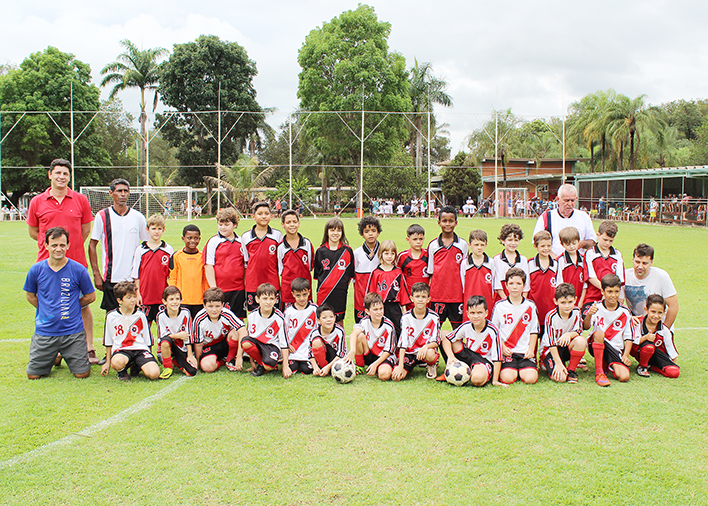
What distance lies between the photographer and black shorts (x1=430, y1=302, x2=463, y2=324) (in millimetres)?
4922

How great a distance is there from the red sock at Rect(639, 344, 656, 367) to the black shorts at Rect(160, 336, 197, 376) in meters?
3.65

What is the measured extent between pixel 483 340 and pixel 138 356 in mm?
2762

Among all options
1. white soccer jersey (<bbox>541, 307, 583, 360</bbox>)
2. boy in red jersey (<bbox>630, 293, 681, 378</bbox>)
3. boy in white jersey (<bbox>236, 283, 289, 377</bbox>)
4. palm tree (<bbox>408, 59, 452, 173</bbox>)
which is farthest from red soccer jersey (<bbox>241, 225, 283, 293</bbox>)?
palm tree (<bbox>408, 59, 452, 173</bbox>)

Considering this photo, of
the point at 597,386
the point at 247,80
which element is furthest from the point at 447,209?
the point at 247,80

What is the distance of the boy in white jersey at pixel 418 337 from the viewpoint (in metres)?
4.36

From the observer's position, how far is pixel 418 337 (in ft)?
14.7

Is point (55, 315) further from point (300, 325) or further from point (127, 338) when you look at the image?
point (300, 325)

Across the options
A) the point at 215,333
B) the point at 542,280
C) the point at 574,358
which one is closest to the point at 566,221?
the point at 542,280

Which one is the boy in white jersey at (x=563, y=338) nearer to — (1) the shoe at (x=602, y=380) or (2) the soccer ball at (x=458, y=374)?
(1) the shoe at (x=602, y=380)

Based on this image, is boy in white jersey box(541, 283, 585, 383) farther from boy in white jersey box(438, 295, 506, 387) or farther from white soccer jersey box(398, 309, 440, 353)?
white soccer jersey box(398, 309, 440, 353)

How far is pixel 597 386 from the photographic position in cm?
421

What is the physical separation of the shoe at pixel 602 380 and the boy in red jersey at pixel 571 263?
2.38 ft

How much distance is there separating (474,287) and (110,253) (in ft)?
10.6

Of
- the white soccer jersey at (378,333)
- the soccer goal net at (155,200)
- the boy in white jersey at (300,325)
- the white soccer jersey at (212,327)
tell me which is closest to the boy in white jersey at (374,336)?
the white soccer jersey at (378,333)
